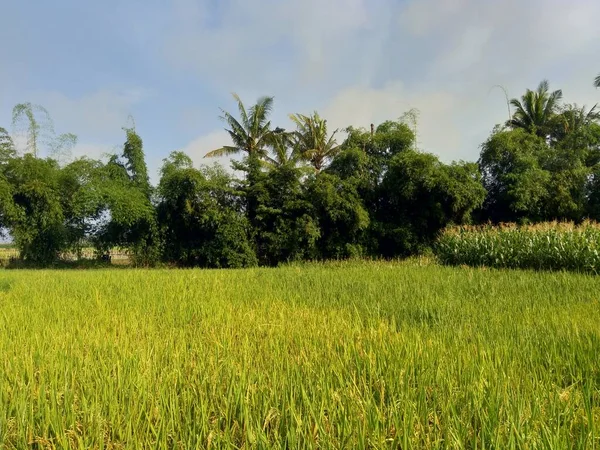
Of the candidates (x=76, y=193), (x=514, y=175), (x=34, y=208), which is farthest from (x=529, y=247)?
(x=34, y=208)

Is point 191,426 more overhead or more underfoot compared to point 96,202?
more underfoot

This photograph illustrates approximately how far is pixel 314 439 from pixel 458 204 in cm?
1434

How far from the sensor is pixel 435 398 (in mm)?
1804

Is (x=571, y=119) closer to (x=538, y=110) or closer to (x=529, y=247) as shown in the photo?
(x=538, y=110)

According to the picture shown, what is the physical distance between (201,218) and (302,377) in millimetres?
13116

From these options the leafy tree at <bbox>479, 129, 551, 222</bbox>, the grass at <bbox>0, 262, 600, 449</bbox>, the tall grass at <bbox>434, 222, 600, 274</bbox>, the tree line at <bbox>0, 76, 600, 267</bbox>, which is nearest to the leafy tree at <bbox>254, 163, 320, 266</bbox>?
the tree line at <bbox>0, 76, 600, 267</bbox>

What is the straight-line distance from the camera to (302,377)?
6.89 ft

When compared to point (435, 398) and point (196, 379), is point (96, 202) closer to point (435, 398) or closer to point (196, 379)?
point (196, 379)

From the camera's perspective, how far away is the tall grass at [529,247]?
877 centimetres

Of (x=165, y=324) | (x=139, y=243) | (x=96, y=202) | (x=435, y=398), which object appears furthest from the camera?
(x=139, y=243)

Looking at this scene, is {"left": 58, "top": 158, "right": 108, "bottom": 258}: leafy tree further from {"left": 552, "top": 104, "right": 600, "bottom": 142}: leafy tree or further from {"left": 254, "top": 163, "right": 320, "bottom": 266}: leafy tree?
{"left": 552, "top": 104, "right": 600, "bottom": 142}: leafy tree

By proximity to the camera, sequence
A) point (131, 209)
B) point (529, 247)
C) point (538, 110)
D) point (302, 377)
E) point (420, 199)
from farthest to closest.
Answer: point (538, 110)
point (420, 199)
point (131, 209)
point (529, 247)
point (302, 377)

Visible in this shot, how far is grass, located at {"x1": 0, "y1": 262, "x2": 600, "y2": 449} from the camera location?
1539mm

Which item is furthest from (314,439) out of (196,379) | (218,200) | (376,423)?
(218,200)
